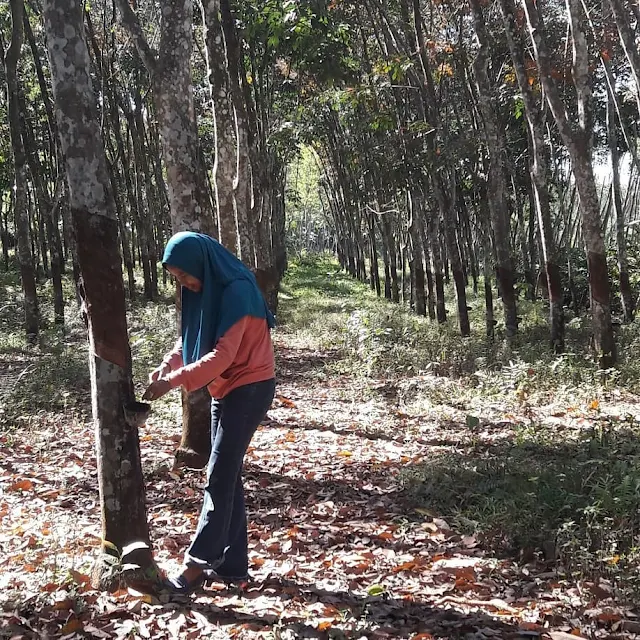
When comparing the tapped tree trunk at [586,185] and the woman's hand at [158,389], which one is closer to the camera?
the woman's hand at [158,389]

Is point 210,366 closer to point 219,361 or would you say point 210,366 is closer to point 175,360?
point 219,361

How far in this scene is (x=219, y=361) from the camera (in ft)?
10.9

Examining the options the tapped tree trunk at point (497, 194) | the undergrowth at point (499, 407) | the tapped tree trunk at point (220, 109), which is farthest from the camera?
the tapped tree trunk at point (497, 194)

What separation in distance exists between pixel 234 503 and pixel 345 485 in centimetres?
204

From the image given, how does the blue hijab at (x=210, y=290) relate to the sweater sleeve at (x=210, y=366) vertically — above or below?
above

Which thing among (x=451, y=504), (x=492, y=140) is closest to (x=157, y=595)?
(x=451, y=504)

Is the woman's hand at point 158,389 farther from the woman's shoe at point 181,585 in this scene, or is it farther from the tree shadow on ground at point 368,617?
the tree shadow on ground at point 368,617

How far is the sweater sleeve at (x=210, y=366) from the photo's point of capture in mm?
3293

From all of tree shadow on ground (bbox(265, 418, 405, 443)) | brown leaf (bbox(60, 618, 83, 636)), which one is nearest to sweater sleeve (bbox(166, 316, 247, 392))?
brown leaf (bbox(60, 618, 83, 636))

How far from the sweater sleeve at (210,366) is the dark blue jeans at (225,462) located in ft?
0.95

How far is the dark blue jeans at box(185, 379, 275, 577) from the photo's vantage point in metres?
3.57

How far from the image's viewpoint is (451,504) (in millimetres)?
4965

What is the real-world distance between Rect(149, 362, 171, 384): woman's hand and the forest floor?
A: 1188mm

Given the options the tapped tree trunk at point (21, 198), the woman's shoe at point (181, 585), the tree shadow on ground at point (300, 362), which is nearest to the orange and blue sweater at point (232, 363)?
the woman's shoe at point (181, 585)
